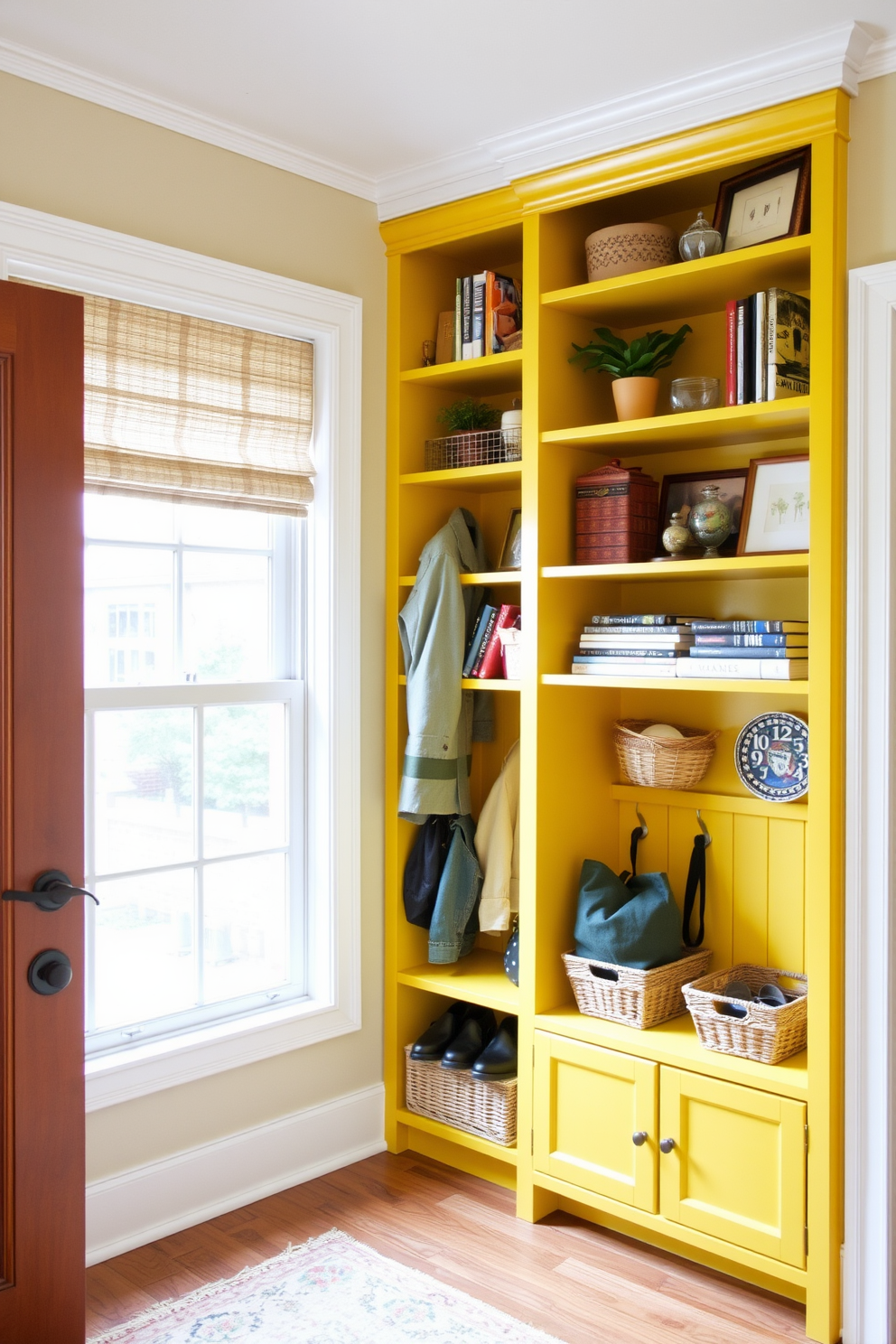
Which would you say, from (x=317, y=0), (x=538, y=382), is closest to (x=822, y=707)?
(x=538, y=382)

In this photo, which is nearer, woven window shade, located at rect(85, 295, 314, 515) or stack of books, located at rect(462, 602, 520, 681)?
woven window shade, located at rect(85, 295, 314, 515)

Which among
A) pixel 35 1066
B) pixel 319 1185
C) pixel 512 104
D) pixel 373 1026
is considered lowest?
pixel 319 1185

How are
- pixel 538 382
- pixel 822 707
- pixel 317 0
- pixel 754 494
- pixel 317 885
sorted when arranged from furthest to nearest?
1. pixel 317 885
2. pixel 538 382
3. pixel 754 494
4. pixel 822 707
5. pixel 317 0

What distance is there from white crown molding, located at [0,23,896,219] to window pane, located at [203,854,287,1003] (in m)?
1.83

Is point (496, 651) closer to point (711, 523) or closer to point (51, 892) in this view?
point (711, 523)

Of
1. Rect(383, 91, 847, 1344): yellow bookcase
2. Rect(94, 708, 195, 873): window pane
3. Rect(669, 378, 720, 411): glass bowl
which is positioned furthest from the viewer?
Rect(94, 708, 195, 873): window pane

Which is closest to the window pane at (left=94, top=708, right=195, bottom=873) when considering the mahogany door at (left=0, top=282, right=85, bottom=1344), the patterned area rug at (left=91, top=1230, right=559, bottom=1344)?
the mahogany door at (left=0, top=282, right=85, bottom=1344)

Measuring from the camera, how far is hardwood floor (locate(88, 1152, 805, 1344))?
237 cm

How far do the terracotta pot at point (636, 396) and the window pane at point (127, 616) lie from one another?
1178 millimetres

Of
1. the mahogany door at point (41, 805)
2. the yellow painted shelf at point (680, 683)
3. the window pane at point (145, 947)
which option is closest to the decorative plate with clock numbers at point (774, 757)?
the yellow painted shelf at point (680, 683)

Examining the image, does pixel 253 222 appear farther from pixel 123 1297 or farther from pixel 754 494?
pixel 123 1297

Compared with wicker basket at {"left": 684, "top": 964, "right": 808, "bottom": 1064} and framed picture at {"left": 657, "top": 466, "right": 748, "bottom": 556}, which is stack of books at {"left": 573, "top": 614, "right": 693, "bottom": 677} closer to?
framed picture at {"left": 657, "top": 466, "right": 748, "bottom": 556}

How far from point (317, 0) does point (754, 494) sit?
53.7 inches

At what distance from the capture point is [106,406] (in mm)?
2600
